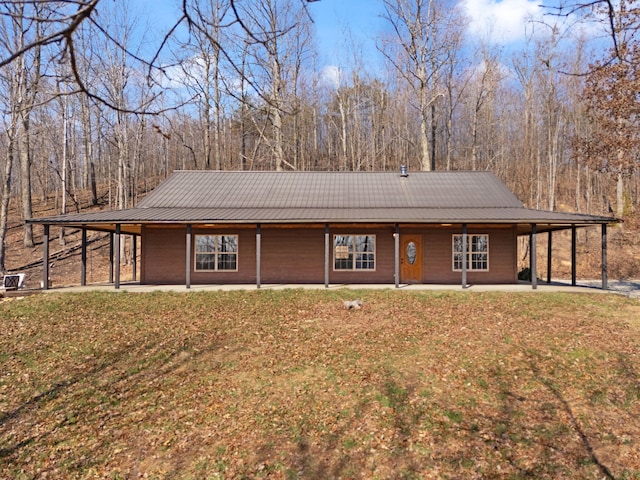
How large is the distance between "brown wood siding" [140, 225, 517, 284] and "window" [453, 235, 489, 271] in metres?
0.19

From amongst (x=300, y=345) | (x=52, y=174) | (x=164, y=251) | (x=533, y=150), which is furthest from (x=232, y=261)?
(x=52, y=174)

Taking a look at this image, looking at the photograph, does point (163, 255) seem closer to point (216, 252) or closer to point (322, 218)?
point (216, 252)

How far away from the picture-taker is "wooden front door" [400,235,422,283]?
54.0 feet

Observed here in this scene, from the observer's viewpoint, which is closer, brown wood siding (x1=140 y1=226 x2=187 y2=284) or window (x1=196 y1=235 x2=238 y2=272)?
brown wood siding (x1=140 y1=226 x2=187 y2=284)

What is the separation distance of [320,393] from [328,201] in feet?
38.7

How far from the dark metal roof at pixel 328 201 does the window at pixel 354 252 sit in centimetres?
120

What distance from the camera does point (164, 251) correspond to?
16.4 m

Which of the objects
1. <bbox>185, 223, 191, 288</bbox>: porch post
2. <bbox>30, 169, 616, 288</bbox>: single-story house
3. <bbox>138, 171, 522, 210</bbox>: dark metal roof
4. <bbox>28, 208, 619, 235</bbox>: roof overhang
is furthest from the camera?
<bbox>138, 171, 522, 210</bbox>: dark metal roof

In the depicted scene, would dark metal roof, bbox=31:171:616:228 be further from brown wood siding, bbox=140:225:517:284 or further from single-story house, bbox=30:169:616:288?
brown wood siding, bbox=140:225:517:284

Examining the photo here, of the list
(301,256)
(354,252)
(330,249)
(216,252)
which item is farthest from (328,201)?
(216,252)

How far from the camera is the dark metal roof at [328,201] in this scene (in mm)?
14383

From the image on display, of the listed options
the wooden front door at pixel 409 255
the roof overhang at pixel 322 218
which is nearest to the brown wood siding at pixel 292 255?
the roof overhang at pixel 322 218

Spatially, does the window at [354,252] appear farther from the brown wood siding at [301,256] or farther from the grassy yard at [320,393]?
the grassy yard at [320,393]

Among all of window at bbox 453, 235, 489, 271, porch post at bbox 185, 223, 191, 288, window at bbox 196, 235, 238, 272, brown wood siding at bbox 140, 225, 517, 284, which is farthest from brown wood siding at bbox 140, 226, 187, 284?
window at bbox 453, 235, 489, 271
